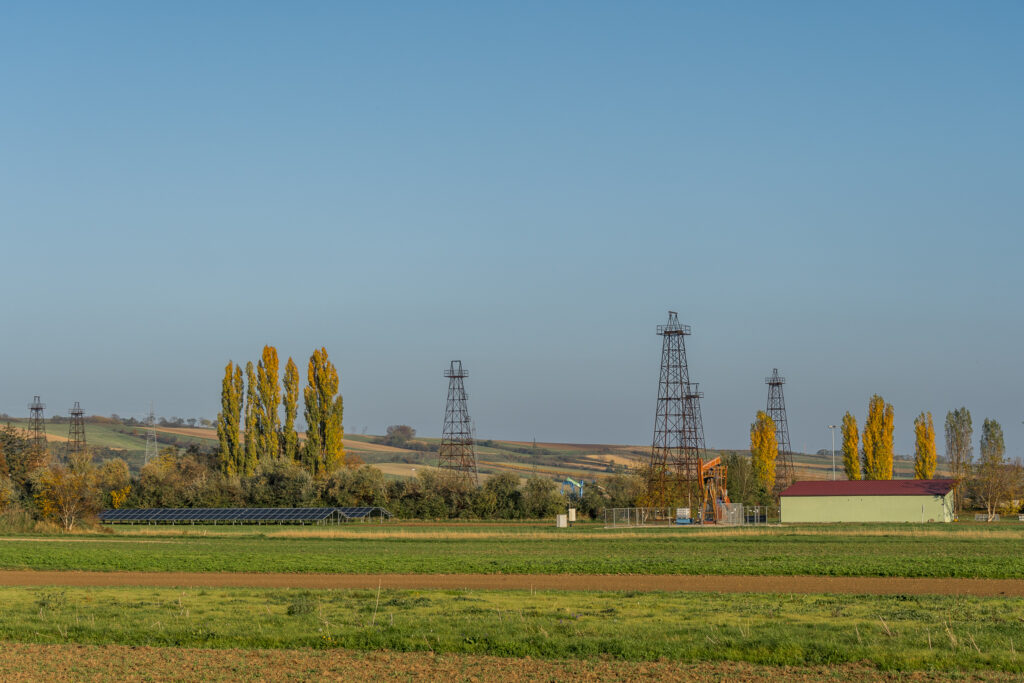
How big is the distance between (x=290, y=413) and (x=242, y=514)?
19829 millimetres

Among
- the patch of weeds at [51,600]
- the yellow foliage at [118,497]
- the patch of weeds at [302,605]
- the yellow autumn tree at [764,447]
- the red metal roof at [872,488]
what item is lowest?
the yellow foliage at [118,497]

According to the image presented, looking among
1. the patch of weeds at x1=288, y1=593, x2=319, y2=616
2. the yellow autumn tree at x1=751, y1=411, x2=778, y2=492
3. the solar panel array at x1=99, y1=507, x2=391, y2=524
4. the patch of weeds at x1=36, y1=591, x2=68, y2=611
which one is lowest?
the solar panel array at x1=99, y1=507, x2=391, y2=524

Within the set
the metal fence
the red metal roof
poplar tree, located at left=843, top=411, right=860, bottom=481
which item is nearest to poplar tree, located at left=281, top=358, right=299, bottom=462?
the metal fence

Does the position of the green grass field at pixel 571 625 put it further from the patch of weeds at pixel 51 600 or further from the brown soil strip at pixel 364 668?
the brown soil strip at pixel 364 668

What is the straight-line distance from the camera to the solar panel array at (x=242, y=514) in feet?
267

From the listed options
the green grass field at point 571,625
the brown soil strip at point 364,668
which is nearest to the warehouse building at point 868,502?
the green grass field at point 571,625

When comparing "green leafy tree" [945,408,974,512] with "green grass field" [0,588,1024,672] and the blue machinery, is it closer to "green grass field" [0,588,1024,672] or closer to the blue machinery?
the blue machinery

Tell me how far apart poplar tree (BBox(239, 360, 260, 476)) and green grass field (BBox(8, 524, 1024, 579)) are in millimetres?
31630

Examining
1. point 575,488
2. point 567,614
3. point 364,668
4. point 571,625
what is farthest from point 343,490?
point 364,668

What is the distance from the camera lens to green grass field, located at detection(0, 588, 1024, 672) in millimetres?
17938

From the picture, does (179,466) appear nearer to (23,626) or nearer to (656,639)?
(23,626)

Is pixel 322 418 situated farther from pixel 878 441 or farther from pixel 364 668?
pixel 364 668

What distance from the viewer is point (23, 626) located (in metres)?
22.0

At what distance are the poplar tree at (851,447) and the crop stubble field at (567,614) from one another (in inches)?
2922
